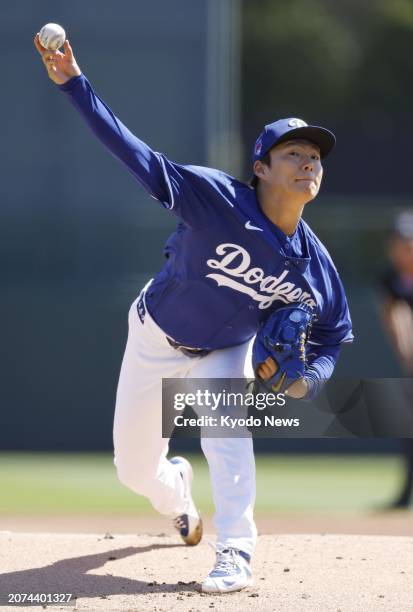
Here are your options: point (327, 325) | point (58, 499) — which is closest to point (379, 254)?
point (58, 499)

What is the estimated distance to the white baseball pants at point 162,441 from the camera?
178 inches

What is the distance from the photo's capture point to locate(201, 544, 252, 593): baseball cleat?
14.5 feet

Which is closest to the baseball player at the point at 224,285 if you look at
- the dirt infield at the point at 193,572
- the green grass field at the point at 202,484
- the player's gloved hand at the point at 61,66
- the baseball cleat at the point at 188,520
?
the player's gloved hand at the point at 61,66

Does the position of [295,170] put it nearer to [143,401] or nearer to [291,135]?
[291,135]

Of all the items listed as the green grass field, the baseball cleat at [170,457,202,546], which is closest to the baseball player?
the baseball cleat at [170,457,202,546]

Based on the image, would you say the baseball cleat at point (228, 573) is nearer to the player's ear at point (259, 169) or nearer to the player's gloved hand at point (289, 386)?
the player's gloved hand at point (289, 386)

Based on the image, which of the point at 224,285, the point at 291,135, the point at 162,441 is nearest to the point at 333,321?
the point at 224,285

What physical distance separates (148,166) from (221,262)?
491mm

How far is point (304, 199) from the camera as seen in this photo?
458 cm

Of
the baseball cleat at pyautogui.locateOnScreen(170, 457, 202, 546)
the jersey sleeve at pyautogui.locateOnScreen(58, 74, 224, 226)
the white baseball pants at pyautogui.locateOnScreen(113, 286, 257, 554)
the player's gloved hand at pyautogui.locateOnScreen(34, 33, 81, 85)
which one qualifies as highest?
the player's gloved hand at pyautogui.locateOnScreen(34, 33, 81, 85)

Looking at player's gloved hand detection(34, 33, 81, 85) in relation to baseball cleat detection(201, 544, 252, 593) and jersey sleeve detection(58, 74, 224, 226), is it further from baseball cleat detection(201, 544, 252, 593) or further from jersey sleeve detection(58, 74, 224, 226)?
baseball cleat detection(201, 544, 252, 593)

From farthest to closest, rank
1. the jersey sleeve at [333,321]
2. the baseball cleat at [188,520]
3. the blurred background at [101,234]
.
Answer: the blurred background at [101,234]
the baseball cleat at [188,520]
the jersey sleeve at [333,321]

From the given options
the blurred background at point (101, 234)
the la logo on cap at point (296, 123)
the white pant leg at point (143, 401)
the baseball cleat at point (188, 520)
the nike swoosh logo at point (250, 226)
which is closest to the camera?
the nike swoosh logo at point (250, 226)

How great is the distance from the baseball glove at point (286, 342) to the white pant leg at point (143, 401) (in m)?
0.39
